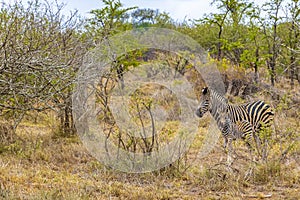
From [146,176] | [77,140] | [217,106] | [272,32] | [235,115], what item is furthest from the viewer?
[272,32]

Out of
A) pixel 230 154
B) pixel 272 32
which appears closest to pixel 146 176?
pixel 230 154

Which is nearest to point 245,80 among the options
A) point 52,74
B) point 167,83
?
point 167,83

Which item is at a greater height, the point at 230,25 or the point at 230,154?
the point at 230,25

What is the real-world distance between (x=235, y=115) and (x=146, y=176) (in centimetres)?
240

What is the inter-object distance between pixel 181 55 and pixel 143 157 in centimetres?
575

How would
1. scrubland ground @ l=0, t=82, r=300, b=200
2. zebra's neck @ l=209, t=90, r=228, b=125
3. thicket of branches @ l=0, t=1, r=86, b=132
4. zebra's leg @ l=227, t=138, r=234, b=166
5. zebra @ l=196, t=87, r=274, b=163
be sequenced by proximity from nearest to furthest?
1. thicket of branches @ l=0, t=1, r=86, b=132
2. scrubland ground @ l=0, t=82, r=300, b=200
3. zebra's leg @ l=227, t=138, r=234, b=166
4. zebra @ l=196, t=87, r=274, b=163
5. zebra's neck @ l=209, t=90, r=228, b=125

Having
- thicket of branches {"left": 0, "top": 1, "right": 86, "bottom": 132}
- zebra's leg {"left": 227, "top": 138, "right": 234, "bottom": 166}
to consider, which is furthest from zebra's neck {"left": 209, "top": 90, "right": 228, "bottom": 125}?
thicket of branches {"left": 0, "top": 1, "right": 86, "bottom": 132}

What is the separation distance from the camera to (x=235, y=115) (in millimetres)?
7547

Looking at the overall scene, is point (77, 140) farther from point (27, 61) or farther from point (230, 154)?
point (27, 61)

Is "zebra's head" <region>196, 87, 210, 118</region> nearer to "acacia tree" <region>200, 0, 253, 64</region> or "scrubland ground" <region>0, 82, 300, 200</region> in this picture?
"scrubland ground" <region>0, 82, 300, 200</region>

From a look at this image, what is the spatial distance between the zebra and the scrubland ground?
32 centimetres

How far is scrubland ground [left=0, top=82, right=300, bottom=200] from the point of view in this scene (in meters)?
5.18

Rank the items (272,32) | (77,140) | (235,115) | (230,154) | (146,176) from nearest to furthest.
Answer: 1. (146,176)
2. (230,154)
3. (235,115)
4. (77,140)
5. (272,32)

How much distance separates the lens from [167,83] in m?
10.5
